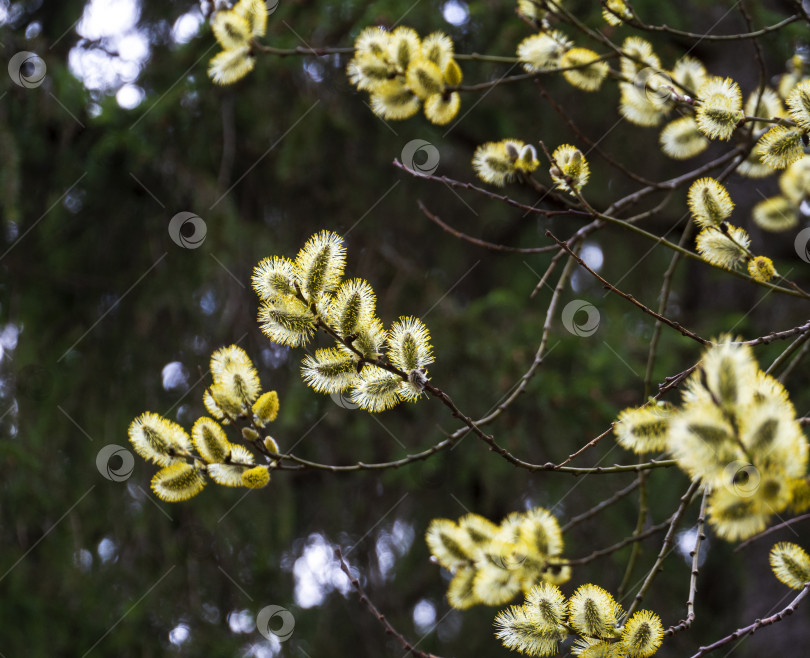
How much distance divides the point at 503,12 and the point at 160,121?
1553mm

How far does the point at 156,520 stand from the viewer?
3082 mm

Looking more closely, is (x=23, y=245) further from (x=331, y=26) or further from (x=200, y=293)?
(x=331, y=26)

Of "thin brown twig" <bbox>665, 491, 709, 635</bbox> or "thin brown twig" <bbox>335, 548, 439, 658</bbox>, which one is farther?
"thin brown twig" <bbox>335, 548, 439, 658</bbox>

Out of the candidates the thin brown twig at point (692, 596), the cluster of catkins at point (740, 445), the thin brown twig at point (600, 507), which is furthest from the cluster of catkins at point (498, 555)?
the cluster of catkins at point (740, 445)

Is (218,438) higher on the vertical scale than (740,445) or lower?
higher

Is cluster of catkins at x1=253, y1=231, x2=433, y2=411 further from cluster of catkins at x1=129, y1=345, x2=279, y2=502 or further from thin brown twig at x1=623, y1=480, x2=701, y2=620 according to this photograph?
thin brown twig at x1=623, y1=480, x2=701, y2=620

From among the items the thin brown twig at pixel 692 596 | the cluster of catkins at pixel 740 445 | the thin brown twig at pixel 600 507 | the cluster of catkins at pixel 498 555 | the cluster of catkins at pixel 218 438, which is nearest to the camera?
the cluster of catkins at pixel 740 445

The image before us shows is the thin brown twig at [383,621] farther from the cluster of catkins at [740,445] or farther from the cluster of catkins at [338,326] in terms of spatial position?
the cluster of catkins at [740,445]

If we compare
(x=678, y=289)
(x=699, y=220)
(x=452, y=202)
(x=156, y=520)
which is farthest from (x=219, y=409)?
(x=678, y=289)

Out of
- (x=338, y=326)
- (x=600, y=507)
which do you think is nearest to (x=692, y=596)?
(x=600, y=507)

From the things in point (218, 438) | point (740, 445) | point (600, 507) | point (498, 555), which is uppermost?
point (218, 438)

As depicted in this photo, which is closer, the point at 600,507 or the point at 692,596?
the point at 692,596

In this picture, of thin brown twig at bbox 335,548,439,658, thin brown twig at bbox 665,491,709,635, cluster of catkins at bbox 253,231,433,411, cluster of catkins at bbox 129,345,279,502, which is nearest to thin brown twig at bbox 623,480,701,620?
thin brown twig at bbox 665,491,709,635

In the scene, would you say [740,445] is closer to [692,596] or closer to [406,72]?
[692,596]
